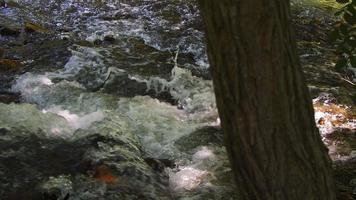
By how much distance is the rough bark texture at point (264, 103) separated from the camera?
197 centimetres

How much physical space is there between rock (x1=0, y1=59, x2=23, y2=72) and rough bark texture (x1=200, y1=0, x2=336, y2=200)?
159 inches

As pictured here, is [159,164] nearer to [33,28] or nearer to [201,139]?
[201,139]

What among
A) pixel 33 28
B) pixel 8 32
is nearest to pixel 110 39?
pixel 33 28

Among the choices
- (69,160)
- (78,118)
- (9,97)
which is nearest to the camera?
(69,160)

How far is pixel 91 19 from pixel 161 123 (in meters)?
2.98

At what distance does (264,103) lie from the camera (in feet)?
6.77

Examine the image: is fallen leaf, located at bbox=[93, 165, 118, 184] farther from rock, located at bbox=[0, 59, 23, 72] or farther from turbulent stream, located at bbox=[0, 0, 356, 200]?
rock, located at bbox=[0, 59, 23, 72]

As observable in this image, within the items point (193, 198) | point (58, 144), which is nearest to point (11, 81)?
point (58, 144)

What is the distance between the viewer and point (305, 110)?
215 cm

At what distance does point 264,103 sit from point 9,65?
4265mm

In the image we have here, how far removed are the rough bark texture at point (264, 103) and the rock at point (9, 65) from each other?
4.04 metres

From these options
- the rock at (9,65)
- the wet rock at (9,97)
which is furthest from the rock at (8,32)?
the wet rock at (9,97)

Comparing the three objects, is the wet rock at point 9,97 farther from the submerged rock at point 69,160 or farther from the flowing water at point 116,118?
the submerged rock at point 69,160

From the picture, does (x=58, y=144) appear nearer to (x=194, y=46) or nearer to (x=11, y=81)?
(x=11, y=81)
